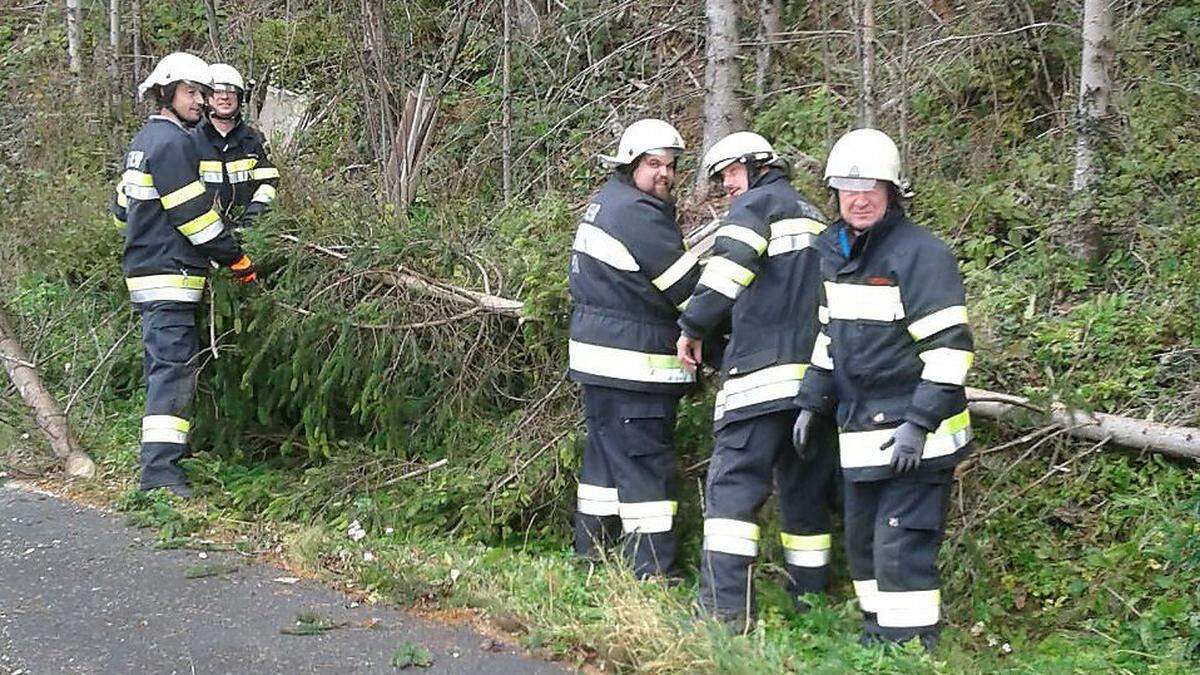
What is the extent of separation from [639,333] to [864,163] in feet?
4.75

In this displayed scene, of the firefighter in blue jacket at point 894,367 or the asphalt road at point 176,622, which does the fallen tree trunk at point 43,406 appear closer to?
the asphalt road at point 176,622

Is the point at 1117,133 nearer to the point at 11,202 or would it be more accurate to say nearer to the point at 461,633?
the point at 461,633

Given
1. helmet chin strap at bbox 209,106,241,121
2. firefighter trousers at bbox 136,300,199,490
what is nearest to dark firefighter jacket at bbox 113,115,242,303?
firefighter trousers at bbox 136,300,199,490

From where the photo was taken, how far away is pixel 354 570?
18.4 ft

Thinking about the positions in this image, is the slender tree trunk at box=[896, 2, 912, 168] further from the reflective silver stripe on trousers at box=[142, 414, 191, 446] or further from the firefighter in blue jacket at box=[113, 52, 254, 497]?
the reflective silver stripe on trousers at box=[142, 414, 191, 446]

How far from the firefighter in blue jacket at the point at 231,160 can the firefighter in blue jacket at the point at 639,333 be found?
8.14ft

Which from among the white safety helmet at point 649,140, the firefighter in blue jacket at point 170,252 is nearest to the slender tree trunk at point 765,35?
the white safety helmet at point 649,140

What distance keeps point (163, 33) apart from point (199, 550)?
9.56 meters

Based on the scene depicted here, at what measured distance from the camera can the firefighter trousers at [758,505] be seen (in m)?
5.14

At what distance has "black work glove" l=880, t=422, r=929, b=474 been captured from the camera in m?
4.42

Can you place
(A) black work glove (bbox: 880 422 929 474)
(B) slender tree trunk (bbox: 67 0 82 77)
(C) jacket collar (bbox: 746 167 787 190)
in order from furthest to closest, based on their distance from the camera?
(B) slender tree trunk (bbox: 67 0 82 77)
(C) jacket collar (bbox: 746 167 787 190)
(A) black work glove (bbox: 880 422 929 474)

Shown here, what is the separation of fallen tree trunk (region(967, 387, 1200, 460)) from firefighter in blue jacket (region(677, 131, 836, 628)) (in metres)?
0.71

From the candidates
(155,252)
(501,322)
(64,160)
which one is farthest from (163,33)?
(501,322)

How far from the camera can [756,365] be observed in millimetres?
5188
